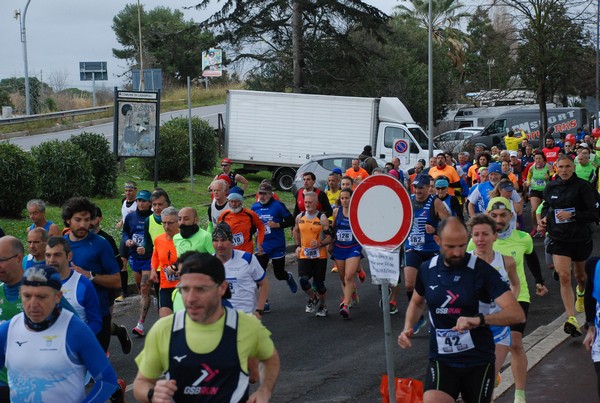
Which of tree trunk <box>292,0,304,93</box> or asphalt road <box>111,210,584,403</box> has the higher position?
tree trunk <box>292,0,304,93</box>

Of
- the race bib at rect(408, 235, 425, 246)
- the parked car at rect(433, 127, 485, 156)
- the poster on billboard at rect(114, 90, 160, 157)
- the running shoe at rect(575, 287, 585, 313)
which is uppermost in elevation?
the poster on billboard at rect(114, 90, 160, 157)

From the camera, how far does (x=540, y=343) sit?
33.0 feet

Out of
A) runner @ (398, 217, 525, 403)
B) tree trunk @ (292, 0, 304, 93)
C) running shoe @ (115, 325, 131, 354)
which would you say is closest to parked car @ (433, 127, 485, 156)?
tree trunk @ (292, 0, 304, 93)

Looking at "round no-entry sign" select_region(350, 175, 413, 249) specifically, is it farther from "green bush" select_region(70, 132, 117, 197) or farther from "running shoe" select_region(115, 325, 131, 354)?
"green bush" select_region(70, 132, 117, 197)

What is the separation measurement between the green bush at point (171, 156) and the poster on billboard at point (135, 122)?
8.48 meters

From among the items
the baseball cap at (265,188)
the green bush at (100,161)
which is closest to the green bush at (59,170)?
the green bush at (100,161)

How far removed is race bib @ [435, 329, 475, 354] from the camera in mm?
5793

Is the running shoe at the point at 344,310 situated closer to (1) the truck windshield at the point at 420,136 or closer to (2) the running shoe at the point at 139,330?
(2) the running shoe at the point at 139,330

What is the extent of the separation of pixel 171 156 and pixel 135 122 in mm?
9147

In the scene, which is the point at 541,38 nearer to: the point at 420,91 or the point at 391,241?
the point at 420,91

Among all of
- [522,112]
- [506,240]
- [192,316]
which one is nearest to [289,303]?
[506,240]

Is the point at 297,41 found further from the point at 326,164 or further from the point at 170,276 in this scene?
the point at 170,276

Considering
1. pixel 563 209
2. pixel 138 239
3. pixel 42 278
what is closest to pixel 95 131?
pixel 138 239

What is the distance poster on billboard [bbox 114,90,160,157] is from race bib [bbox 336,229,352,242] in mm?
→ 6301
